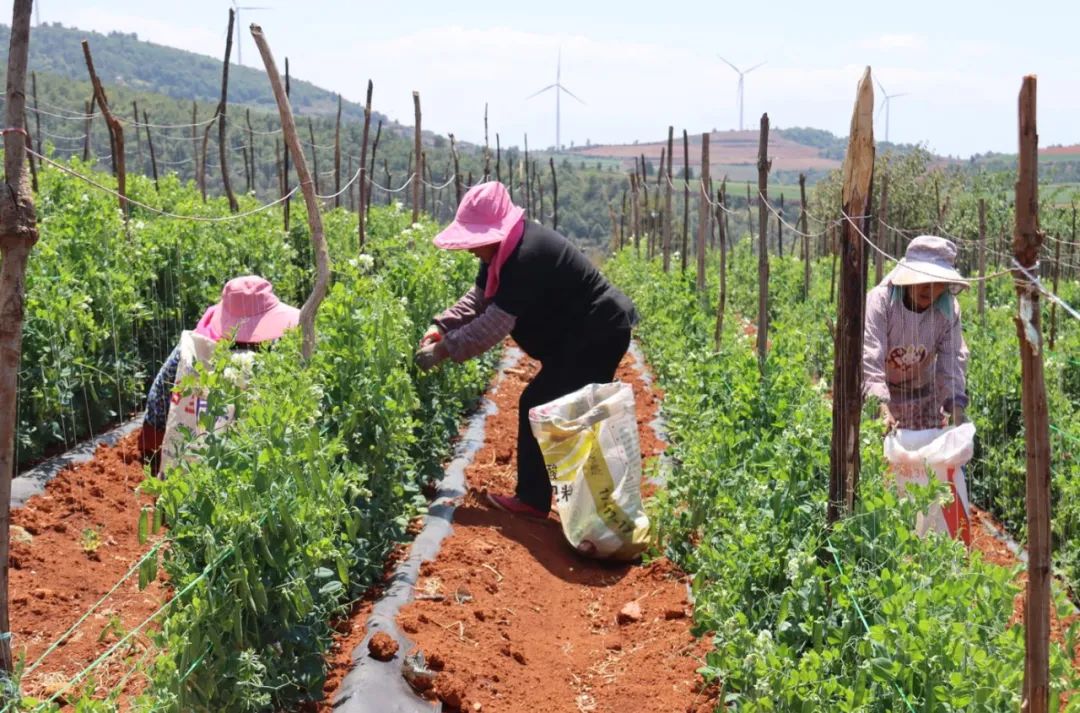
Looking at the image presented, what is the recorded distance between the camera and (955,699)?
246cm

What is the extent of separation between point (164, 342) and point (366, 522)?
13.8 ft

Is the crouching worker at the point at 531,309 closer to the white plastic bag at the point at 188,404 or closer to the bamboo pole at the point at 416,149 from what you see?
the white plastic bag at the point at 188,404

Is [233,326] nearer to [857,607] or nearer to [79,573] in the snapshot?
[79,573]

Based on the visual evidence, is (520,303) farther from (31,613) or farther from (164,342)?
(164,342)

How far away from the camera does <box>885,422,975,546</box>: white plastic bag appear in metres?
4.38

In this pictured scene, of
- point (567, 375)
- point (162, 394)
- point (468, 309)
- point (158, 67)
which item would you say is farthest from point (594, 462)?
point (158, 67)

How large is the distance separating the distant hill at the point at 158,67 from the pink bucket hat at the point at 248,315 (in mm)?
156393

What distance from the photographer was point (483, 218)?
5312 millimetres

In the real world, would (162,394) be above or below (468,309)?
below

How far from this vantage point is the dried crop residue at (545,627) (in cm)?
397

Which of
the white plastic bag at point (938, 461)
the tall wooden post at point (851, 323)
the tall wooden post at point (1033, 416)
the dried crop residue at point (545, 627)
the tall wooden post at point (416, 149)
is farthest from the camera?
the tall wooden post at point (416, 149)

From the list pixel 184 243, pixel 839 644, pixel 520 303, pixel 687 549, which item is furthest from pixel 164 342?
pixel 839 644

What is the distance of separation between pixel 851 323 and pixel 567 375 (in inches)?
80.8

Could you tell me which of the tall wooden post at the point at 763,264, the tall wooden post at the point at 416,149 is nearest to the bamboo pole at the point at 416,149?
the tall wooden post at the point at 416,149
